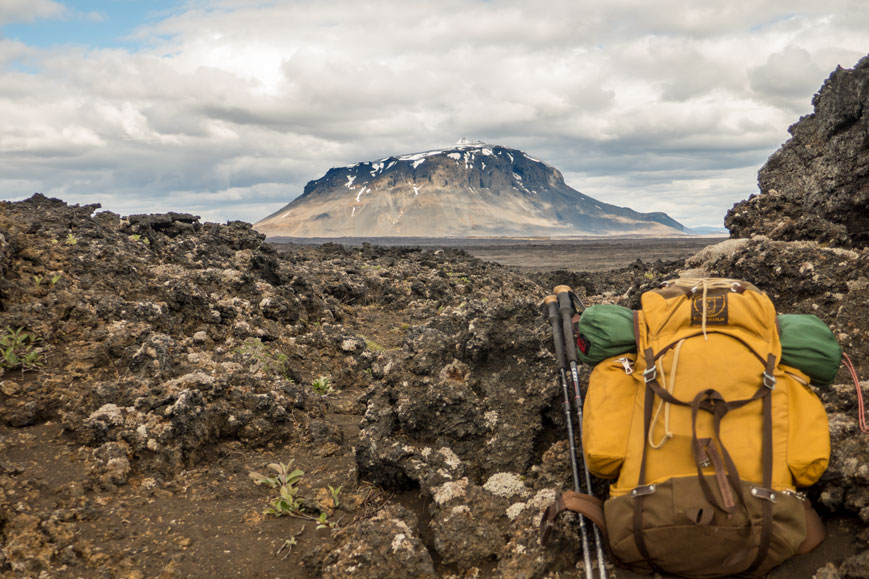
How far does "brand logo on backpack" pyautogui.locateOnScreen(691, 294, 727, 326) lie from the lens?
358 centimetres

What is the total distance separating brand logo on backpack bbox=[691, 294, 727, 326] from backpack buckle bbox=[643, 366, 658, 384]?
39 cm

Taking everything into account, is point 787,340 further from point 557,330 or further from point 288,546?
point 288,546

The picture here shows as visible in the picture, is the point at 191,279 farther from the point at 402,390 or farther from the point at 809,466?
the point at 809,466

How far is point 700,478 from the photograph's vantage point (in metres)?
3.24

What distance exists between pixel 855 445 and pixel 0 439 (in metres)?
6.88

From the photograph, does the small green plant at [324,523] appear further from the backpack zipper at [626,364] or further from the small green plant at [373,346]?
the small green plant at [373,346]

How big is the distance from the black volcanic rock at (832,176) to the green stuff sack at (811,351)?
16.5 ft

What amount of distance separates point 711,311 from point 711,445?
2.66 ft

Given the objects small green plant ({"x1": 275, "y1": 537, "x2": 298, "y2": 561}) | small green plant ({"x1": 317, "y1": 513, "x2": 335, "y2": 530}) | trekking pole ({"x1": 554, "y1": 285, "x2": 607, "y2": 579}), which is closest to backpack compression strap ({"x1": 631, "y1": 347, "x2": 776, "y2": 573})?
trekking pole ({"x1": 554, "y1": 285, "x2": 607, "y2": 579})

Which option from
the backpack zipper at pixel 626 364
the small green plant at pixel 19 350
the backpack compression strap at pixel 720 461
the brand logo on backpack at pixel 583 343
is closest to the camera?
the backpack compression strap at pixel 720 461

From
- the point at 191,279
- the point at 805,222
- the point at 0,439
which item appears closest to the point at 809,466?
the point at 805,222

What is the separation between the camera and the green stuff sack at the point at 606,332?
3.84m

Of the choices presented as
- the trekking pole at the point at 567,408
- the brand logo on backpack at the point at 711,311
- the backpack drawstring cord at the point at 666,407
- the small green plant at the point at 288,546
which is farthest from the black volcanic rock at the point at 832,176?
the small green plant at the point at 288,546

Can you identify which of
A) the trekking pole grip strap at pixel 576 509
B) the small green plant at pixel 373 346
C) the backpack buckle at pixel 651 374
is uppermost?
the backpack buckle at pixel 651 374
